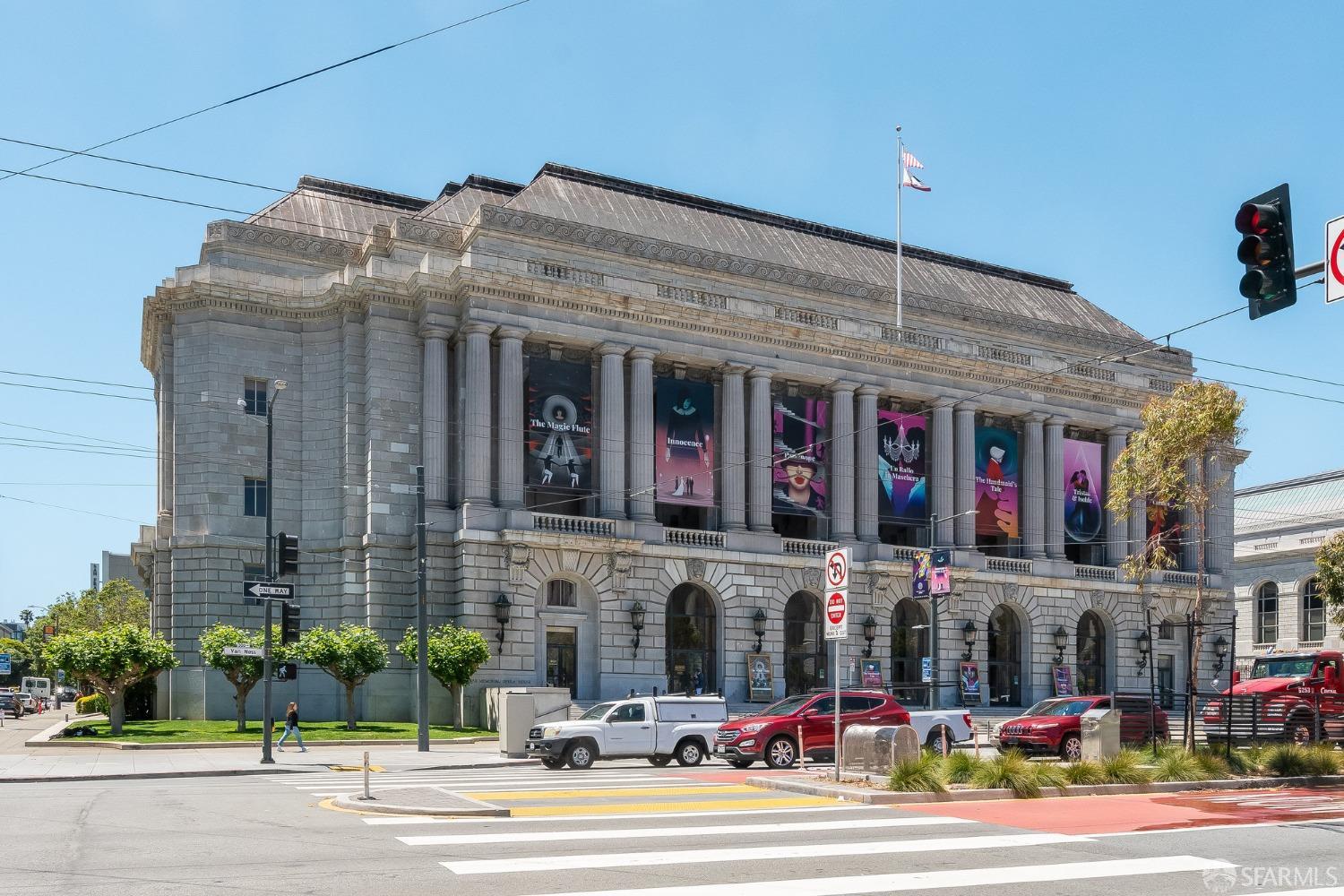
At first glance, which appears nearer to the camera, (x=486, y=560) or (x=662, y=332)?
(x=486, y=560)

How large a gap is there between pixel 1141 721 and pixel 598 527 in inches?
1045

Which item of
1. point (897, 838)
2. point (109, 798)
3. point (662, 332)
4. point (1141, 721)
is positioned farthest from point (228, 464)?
point (897, 838)

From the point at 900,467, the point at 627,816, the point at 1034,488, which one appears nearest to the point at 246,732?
the point at 627,816

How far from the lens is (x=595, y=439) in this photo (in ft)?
180

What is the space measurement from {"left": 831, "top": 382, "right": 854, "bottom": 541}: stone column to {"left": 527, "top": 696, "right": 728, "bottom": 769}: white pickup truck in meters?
25.9

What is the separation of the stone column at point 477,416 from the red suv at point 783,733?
67.8 feet

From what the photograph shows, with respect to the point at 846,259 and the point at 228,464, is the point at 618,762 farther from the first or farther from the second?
the point at 846,259

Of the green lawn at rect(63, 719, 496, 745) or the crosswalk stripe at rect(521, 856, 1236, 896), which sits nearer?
the crosswalk stripe at rect(521, 856, 1236, 896)

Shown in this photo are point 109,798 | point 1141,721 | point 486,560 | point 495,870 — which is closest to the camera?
point 495,870

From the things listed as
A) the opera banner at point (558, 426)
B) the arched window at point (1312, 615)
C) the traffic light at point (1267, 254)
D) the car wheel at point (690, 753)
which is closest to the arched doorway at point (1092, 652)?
the arched window at point (1312, 615)

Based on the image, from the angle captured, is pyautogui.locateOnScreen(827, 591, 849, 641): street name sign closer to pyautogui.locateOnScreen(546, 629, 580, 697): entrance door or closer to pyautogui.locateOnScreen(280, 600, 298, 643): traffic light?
pyautogui.locateOnScreen(280, 600, 298, 643): traffic light

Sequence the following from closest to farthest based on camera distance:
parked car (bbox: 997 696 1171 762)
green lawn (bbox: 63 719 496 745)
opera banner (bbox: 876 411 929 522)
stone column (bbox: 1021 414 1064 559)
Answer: parked car (bbox: 997 696 1171 762), green lawn (bbox: 63 719 496 745), opera banner (bbox: 876 411 929 522), stone column (bbox: 1021 414 1064 559)

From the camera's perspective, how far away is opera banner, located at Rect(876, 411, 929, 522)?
6062cm

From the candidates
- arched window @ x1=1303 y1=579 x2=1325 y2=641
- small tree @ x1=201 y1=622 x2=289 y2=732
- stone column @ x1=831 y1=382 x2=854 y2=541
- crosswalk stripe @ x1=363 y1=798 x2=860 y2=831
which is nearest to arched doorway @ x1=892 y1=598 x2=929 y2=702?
stone column @ x1=831 y1=382 x2=854 y2=541
